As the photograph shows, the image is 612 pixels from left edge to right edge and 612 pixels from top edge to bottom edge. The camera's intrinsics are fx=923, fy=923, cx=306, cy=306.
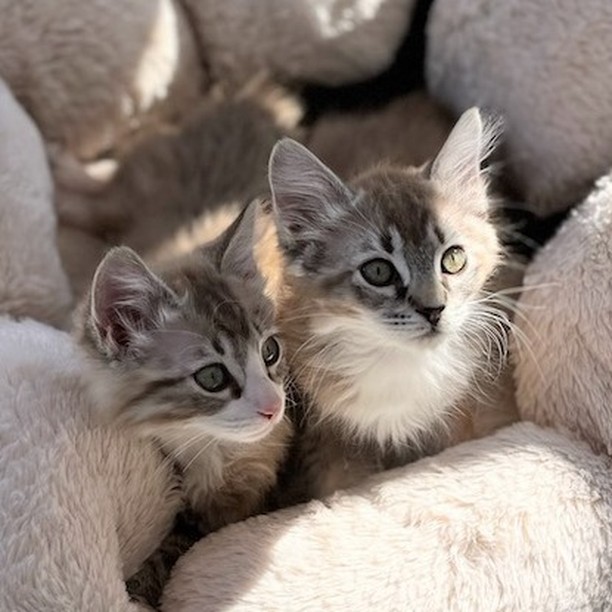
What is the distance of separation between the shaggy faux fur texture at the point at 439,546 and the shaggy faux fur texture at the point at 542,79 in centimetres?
54

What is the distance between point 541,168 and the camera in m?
1.70

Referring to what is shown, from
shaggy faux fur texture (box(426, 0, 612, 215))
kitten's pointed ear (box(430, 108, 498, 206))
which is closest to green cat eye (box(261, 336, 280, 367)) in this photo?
kitten's pointed ear (box(430, 108, 498, 206))

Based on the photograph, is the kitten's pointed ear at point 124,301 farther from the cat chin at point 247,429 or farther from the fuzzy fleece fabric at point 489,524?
the fuzzy fleece fabric at point 489,524

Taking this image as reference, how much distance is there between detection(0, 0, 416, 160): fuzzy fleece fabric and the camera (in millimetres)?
1726

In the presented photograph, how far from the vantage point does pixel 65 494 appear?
122 centimetres

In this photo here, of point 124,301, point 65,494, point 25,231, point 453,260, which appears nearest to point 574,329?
point 453,260

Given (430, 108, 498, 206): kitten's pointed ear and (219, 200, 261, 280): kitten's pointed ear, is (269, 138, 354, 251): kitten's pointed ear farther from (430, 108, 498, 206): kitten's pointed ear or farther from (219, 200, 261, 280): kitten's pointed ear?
(430, 108, 498, 206): kitten's pointed ear

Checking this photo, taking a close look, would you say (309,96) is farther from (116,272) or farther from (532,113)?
(116,272)

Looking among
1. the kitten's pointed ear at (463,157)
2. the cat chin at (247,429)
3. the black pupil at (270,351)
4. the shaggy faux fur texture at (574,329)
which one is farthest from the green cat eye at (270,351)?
the shaggy faux fur texture at (574,329)

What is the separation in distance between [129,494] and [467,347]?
548 millimetres

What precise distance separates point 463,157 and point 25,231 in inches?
29.7

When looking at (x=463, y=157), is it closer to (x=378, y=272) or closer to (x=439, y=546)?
(x=378, y=272)

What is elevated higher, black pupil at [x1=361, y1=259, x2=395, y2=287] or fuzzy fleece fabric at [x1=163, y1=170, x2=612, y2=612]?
black pupil at [x1=361, y1=259, x2=395, y2=287]

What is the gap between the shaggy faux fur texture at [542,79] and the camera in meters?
1.61
